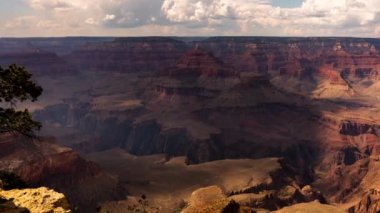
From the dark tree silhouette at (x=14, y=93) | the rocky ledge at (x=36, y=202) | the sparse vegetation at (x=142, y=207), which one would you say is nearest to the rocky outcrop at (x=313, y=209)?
the sparse vegetation at (x=142, y=207)

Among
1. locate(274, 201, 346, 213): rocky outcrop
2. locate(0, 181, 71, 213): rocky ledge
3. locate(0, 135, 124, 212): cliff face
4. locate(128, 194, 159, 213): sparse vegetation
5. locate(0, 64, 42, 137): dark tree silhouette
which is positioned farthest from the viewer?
locate(0, 135, 124, 212): cliff face

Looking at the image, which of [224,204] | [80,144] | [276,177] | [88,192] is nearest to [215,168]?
[276,177]

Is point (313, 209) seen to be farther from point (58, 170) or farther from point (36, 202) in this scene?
point (36, 202)

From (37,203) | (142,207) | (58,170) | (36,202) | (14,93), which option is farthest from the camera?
(58,170)

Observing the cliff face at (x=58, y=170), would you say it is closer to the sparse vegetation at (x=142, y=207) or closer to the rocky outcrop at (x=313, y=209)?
the sparse vegetation at (x=142, y=207)

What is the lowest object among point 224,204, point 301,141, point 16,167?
point 301,141

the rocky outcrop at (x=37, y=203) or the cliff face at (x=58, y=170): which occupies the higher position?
the rocky outcrop at (x=37, y=203)

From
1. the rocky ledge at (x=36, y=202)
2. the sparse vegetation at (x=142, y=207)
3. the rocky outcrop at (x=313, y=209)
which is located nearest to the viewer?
the rocky ledge at (x=36, y=202)

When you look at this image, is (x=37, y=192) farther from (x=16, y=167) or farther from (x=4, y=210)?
(x=16, y=167)

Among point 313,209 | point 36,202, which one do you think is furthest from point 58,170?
point 36,202

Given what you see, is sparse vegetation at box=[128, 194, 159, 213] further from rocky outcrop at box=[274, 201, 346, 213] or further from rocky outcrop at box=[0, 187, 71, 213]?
rocky outcrop at box=[274, 201, 346, 213]

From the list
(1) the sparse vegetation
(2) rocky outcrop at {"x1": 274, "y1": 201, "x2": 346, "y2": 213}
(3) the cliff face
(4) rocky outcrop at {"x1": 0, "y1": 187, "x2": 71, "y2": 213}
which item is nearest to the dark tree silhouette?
(4) rocky outcrop at {"x1": 0, "y1": 187, "x2": 71, "y2": 213}
